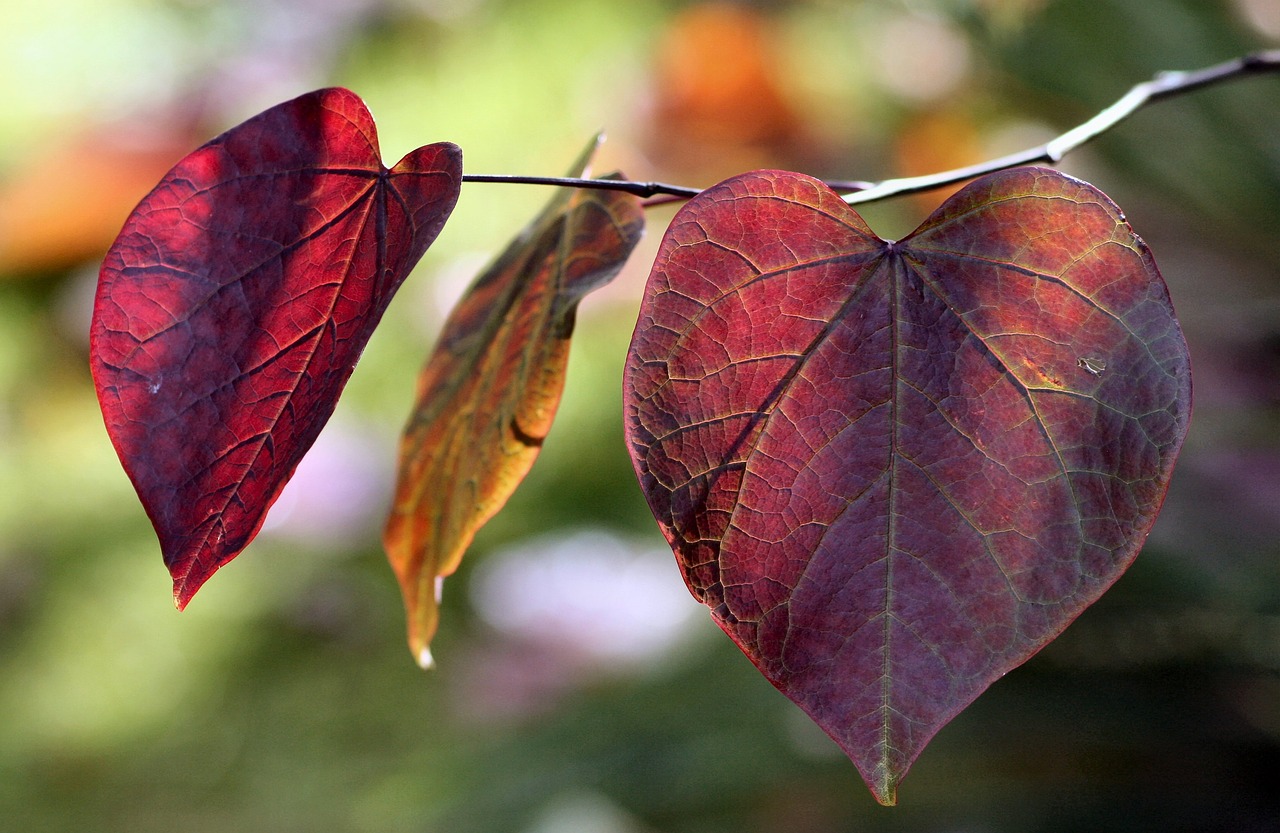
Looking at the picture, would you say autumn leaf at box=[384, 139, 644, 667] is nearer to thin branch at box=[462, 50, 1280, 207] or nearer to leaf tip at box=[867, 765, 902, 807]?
thin branch at box=[462, 50, 1280, 207]

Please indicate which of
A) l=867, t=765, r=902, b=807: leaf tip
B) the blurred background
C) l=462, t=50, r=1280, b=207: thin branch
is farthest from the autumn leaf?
the blurred background

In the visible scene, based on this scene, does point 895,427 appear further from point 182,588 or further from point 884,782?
point 182,588

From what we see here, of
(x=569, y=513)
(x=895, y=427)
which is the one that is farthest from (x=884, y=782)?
(x=569, y=513)

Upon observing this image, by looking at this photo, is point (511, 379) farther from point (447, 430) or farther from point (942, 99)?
point (942, 99)

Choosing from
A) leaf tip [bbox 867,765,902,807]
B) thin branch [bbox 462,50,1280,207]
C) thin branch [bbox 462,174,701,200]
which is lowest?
leaf tip [bbox 867,765,902,807]

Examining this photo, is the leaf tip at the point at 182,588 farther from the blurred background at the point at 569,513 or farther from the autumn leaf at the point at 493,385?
the blurred background at the point at 569,513

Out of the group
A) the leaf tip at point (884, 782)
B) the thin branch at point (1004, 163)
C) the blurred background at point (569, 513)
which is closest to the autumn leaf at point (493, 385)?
the thin branch at point (1004, 163)

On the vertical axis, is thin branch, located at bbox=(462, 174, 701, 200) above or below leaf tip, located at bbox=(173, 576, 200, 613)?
above

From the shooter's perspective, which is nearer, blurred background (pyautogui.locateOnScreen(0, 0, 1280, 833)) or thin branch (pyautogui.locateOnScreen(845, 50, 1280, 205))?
thin branch (pyautogui.locateOnScreen(845, 50, 1280, 205))
